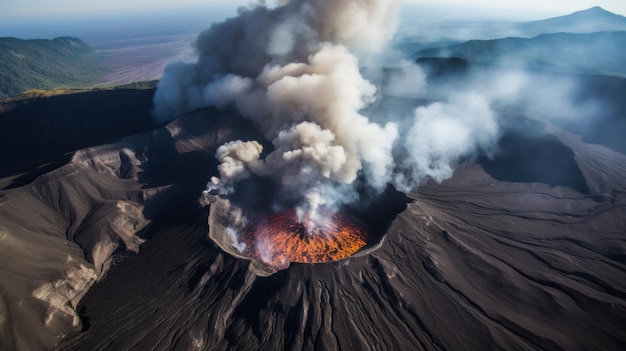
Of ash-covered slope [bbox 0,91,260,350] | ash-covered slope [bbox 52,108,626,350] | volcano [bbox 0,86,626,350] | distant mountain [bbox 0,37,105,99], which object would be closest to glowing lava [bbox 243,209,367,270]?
volcano [bbox 0,86,626,350]

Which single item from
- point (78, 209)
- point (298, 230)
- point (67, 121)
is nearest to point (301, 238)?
point (298, 230)

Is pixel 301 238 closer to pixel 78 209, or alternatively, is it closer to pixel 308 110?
pixel 308 110

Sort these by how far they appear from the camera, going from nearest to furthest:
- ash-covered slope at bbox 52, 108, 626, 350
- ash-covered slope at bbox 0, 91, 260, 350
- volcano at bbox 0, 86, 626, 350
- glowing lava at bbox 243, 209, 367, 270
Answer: ash-covered slope at bbox 52, 108, 626, 350 → volcano at bbox 0, 86, 626, 350 → ash-covered slope at bbox 0, 91, 260, 350 → glowing lava at bbox 243, 209, 367, 270

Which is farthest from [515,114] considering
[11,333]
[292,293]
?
[11,333]

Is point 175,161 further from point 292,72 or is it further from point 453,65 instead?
point 453,65

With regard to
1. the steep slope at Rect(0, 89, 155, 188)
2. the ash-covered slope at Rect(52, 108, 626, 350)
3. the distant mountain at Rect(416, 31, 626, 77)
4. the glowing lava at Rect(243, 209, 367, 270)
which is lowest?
the glowing lava at Rect(243, 209, 367, 270)

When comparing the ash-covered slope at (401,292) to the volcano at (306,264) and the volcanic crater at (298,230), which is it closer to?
the volcano at (306,264)

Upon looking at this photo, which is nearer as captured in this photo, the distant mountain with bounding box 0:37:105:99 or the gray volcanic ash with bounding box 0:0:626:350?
the gray volcanic ash with bounding box 0:0:626:350

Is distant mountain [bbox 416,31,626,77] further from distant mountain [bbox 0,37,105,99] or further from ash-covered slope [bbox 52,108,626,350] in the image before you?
distant mountain [bbox 0,37,105,99]
